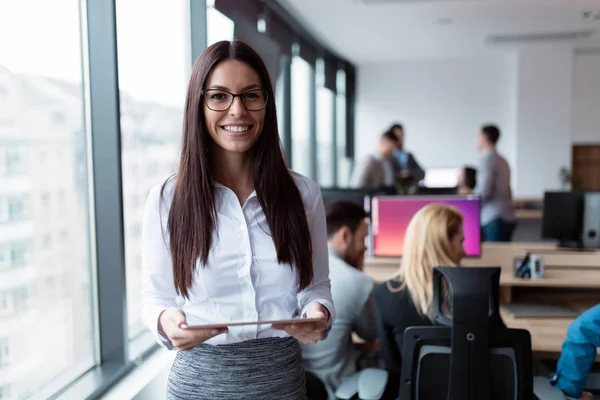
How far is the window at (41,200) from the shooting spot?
1.75m

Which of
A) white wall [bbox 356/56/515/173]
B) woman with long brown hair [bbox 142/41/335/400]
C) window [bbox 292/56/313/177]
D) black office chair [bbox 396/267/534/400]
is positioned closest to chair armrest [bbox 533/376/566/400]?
black office chair [bbox 396/267/534/400]

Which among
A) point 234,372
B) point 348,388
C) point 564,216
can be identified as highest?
point 564,216

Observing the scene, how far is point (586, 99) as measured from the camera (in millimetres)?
8180

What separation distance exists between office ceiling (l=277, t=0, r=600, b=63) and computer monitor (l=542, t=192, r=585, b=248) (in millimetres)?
2155

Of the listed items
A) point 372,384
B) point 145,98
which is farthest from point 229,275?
point 145,98

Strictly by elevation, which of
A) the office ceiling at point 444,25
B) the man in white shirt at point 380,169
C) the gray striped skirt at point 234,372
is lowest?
the gray striped skirt at point 234,372

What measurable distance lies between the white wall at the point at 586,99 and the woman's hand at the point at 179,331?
8.29 m

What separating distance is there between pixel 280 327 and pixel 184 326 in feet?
0.61

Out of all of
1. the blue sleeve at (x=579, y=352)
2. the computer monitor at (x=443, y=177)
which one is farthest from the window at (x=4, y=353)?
the computer monitor at (x=443, y=177)

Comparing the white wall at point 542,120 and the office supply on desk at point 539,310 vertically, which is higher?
the white wall at point 542,120

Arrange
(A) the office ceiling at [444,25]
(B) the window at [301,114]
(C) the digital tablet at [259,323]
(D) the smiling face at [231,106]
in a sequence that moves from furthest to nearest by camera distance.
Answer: (B) the window at [301,114]
(A) the office ceiling at [444,25]
(D) the smiling face at [231,106]
(C) the digital tablet at [259,323]

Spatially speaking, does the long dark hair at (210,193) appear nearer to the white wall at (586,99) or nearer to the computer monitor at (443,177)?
the computer monitor at (443,177)

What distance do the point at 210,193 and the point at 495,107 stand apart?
26.5ft

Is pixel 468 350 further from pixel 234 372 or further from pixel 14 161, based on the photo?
pixel 14 161
